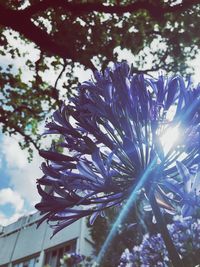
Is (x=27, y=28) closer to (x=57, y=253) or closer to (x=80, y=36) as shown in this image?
(x=80, y=36)

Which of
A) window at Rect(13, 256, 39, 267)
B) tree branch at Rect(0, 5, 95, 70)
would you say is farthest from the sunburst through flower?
window at Rect(13, 256, 39, 267)

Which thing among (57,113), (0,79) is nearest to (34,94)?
(0,79)

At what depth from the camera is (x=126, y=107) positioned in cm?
160

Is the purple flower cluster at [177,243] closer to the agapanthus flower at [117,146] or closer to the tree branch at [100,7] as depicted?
the agapanthus flower at [117,146]

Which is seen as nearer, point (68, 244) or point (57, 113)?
point (57, 113)

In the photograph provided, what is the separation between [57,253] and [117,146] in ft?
61.6

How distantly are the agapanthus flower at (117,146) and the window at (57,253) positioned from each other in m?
16.9

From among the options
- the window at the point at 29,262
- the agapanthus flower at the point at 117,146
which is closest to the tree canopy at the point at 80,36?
the agapanthus flower at the point at 117,146

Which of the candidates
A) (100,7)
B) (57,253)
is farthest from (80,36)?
(57,253)

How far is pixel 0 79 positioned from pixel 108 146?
903 centimetres

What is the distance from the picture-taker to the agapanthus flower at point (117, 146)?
1.47m

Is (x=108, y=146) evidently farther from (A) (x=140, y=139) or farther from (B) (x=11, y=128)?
(B) (x=11, y=128)

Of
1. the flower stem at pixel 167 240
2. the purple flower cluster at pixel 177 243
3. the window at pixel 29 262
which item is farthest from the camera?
the window at pixel 29 262

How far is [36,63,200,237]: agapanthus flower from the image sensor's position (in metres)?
1.47
